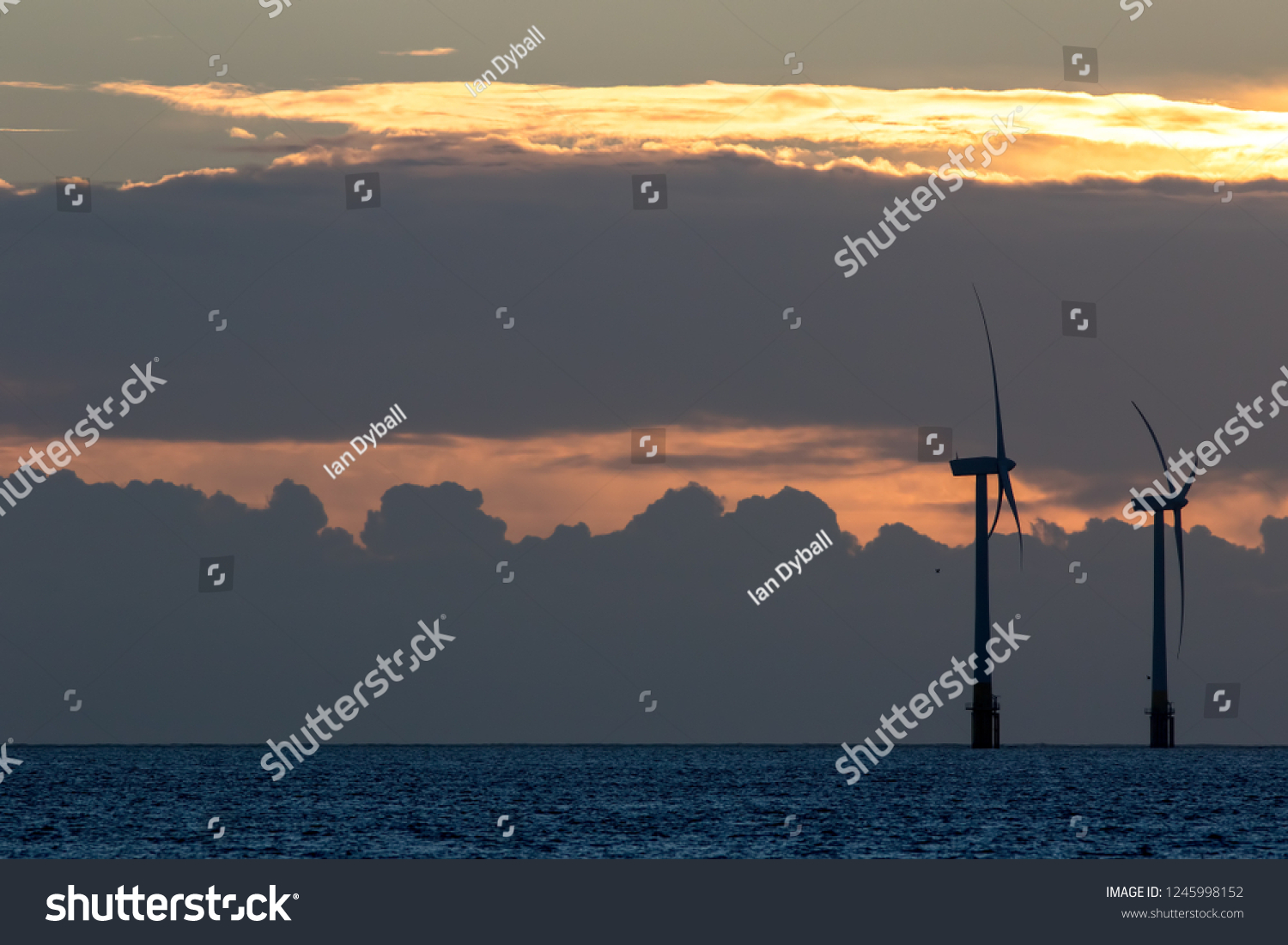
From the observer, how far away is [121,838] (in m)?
120

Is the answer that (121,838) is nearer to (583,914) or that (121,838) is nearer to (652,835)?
(652,835)

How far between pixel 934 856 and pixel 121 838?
2426 inches

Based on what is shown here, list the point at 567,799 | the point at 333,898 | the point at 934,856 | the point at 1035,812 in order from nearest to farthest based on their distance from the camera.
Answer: the point at 333,898, the point at 934,856, the point at 1035,812, the point at 567,799

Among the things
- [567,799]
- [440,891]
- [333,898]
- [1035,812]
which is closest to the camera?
[333,898]

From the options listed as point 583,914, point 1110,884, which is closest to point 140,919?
point 583,914

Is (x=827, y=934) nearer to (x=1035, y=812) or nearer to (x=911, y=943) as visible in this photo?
(x=911, y=943)

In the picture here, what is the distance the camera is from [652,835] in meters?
118

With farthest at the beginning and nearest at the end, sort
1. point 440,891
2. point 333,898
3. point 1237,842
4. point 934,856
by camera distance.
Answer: point 1237,842
point 934,856
point 440,891
point 333,898

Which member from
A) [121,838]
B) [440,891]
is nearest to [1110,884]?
[440,891]

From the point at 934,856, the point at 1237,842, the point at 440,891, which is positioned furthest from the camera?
the point at 1237,842

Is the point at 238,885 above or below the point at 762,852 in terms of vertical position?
above

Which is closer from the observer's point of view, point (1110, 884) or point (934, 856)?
point (1110, 884)

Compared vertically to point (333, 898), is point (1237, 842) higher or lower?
lower

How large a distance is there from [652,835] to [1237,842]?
44066 mm
